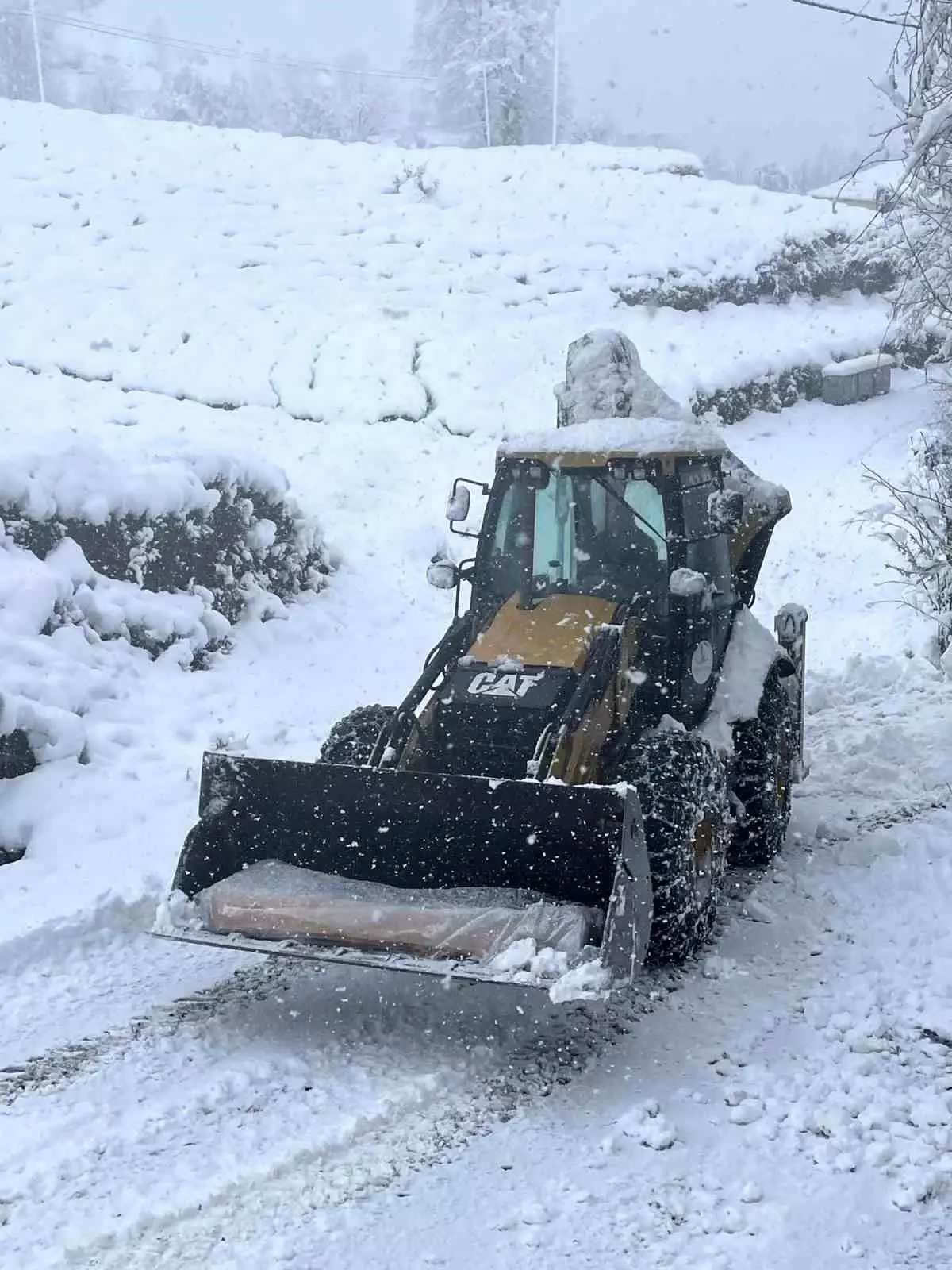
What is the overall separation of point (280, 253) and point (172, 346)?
5.07 metres

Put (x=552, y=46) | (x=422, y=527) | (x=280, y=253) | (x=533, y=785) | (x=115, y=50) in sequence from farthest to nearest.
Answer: (x=115, y=50) → (x=552, y=46) → (x=280, y=253) → (x=422, y=527) → (x=533, y=785)

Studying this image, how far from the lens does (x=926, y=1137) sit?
4.44 metres

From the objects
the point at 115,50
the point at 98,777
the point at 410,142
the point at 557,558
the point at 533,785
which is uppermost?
the point at 115,50

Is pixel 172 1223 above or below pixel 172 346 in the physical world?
→ below

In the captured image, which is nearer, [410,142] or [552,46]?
[552,46]

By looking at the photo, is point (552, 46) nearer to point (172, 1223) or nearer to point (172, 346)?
point (172, 346)

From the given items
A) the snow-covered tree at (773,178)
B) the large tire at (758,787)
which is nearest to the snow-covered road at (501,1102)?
the large tire at (758,787)

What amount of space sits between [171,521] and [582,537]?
5545 millimetres

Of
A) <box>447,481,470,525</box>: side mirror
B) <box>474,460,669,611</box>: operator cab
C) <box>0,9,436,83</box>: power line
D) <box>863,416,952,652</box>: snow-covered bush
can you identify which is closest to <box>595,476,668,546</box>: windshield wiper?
<box>474,460,669,611</box>: operator cab

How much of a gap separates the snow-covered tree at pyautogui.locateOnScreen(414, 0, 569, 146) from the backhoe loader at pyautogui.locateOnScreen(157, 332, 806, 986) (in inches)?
1613

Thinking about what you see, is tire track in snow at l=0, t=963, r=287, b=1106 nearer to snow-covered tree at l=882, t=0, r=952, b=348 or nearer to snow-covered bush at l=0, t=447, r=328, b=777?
snow-covered bush at l=0, t=447, r=328, b=777

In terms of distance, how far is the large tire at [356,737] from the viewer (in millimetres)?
6574

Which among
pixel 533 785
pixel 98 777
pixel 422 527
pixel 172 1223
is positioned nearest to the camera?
pixel 172 1223

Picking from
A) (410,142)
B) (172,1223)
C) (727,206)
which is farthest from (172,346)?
(410,142)
